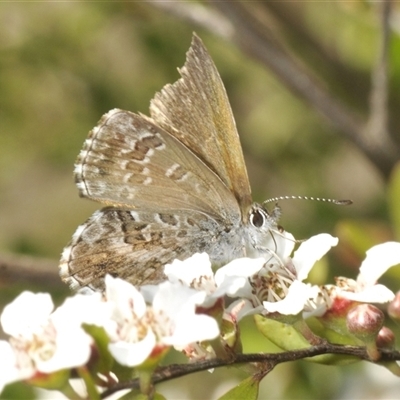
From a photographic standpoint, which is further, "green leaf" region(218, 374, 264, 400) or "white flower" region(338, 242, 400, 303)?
"white flower" region(338, 242, 400, 303)

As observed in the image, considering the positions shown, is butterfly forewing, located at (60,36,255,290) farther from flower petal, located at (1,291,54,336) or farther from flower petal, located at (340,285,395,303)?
flower petal, located at (340,285,395,303)

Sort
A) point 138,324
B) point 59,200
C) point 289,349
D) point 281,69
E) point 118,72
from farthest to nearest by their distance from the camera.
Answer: point 59,200
point 118,72
point 281,69
point 289,349
point 138,324

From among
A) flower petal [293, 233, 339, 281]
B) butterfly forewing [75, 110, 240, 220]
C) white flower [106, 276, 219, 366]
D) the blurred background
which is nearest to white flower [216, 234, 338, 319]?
flower petal [293, 233, 339, 281]

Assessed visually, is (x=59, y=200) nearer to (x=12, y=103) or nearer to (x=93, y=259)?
(x=12, y=103)

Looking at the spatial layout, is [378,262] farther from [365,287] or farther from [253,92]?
[253,92]

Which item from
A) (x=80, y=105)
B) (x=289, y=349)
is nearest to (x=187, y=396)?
(x=80, y=105)

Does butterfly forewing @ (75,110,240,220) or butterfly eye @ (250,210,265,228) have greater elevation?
butterfly forewing @ (75,110,240,220)

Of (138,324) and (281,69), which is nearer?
(138,324)
